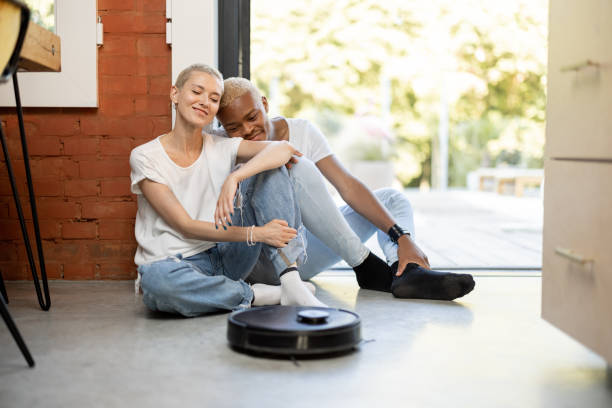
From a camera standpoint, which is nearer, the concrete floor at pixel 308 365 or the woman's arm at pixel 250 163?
the concrete floor at pixel 308 365

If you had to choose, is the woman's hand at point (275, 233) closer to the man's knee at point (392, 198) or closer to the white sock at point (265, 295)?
the white sock at point (265, 295)

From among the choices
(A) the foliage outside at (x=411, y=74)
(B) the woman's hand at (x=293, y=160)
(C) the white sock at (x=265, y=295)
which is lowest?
(C) the white sock at (x=265, y=295)

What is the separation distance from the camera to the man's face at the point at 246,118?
7.04 feet

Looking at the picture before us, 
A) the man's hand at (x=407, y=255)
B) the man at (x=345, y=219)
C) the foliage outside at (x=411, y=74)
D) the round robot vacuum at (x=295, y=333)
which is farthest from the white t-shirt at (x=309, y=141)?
the foliage outside at (x=411, y=74)

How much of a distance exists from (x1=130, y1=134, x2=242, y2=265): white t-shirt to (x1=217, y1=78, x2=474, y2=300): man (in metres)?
0.13

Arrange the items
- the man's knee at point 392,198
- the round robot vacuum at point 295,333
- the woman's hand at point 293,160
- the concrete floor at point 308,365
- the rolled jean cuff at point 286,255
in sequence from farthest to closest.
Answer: the man's knee at point 392,198, the woman's hand at point 293,160, the rolled jean cuff at point 286,255, the round robot vacuum at point 295,333, the concrete floor at point 308,365

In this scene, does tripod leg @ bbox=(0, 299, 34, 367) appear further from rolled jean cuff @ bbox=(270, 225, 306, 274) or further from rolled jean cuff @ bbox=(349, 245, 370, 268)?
rolled jean cuff @ bbox=(349, 245, 370, 268)

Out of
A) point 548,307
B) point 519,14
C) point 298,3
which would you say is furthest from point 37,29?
point 519,14

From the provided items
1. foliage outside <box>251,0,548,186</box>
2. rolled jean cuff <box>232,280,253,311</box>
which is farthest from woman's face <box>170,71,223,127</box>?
foliage outside <box>251,0,548,186</box>

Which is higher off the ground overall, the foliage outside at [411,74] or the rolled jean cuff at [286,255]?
the foliage outside at [411,74]

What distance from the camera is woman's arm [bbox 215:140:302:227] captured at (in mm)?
1853

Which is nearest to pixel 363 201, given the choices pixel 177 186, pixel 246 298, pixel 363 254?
pixel 363 254

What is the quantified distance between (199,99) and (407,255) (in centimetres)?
88

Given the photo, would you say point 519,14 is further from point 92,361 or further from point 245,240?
point 92,361
